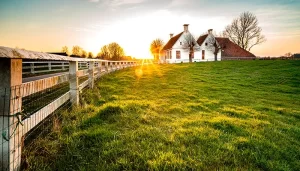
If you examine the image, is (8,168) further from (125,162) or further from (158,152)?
(158,152)

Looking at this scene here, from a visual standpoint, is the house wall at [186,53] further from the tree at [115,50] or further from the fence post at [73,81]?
the fence post at [73,81]

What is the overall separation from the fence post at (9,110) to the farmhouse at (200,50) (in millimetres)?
43633

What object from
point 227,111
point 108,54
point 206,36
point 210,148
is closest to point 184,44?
point 206,36

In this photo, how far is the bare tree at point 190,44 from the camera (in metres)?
44.1

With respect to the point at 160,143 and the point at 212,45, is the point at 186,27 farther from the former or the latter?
the point at 160,143

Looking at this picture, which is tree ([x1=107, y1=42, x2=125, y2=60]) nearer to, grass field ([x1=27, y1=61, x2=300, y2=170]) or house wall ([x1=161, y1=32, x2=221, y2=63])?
house wall ([x1=161, y1=32, x2=221, y2=63])

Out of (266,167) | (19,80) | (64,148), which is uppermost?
(19,80)

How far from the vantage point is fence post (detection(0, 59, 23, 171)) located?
213 centimetres

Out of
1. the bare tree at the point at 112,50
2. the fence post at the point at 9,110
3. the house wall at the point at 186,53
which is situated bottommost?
the fence post at the point at 9,110

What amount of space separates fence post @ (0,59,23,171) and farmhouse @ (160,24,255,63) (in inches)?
1718

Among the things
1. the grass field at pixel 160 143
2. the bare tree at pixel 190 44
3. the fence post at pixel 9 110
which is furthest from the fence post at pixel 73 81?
the bare tree at pixel 190 44

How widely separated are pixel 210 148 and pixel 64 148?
2339 mm

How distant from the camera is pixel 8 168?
86.8 inches

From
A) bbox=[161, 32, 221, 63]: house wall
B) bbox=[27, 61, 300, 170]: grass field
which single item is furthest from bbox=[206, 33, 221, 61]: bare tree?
bbox=[27, 61, 300, 170]: grass field
